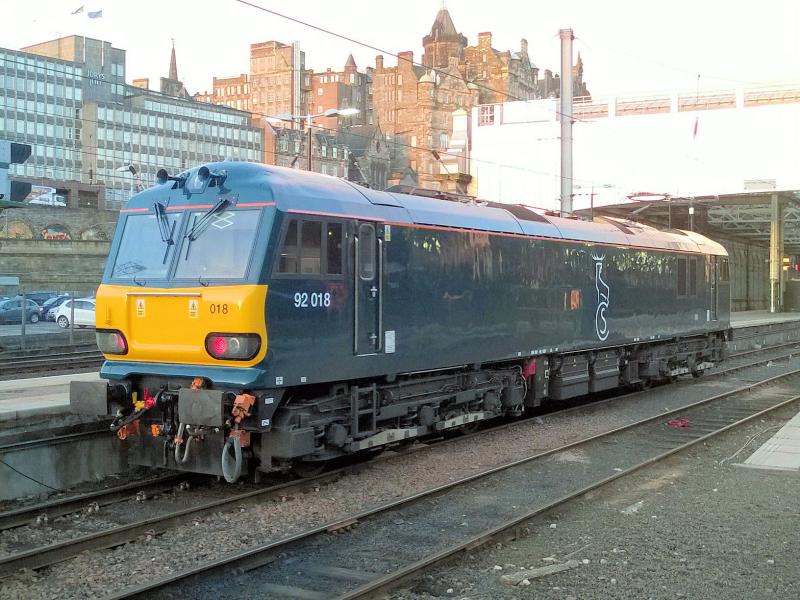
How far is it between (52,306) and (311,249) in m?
36.8

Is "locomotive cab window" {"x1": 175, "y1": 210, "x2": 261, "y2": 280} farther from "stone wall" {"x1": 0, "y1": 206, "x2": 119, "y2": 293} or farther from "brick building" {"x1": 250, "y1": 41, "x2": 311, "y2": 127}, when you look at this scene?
"brick building" {"x1": 250, "y1": 41, "x2": 311, "y2": 127}

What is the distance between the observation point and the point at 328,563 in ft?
23.7

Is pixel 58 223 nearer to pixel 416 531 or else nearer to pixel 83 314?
pixel 83 314

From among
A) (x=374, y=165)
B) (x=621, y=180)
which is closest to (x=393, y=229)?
(x=621, y=180)

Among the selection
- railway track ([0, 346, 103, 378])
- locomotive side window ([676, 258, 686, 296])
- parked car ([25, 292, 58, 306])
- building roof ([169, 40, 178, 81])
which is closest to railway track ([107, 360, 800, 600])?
locomotive side window ([676, 258, 686, 296])

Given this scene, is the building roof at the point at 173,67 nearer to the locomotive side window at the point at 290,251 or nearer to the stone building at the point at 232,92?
the stone building at the point at 232,92

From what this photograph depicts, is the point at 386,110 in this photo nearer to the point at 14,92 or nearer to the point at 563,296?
the point at 14,92

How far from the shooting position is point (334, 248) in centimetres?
955

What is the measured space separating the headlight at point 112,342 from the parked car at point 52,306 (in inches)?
1281

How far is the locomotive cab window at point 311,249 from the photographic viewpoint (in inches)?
353

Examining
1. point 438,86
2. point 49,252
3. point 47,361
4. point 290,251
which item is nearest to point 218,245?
point 290,251

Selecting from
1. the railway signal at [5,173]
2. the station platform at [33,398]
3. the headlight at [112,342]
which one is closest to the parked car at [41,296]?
the railway signal at [5,173]

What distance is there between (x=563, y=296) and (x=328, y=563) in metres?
8.48

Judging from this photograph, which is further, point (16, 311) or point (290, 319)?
point (16, 311)
